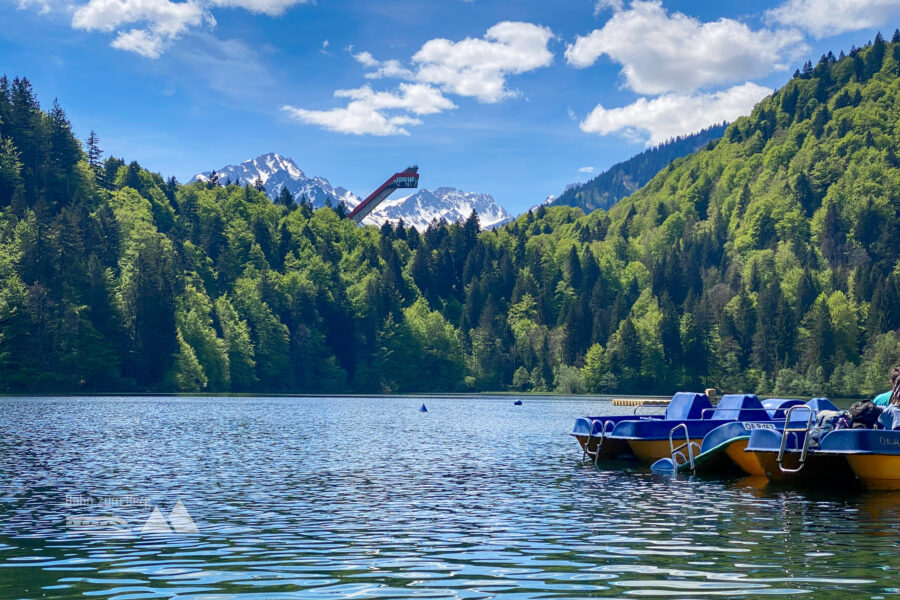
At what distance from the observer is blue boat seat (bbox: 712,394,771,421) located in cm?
4694

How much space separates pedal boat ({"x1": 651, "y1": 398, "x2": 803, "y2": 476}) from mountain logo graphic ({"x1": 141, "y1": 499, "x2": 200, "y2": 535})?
2179cm

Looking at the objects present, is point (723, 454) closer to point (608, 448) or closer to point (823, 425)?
point (823, 425)

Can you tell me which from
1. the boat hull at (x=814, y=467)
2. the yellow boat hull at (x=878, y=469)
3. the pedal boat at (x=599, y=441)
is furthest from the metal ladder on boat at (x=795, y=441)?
the pedal boat at (x=599, y=441)

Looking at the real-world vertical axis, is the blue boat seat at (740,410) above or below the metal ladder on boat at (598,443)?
above

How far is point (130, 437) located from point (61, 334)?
344 feet

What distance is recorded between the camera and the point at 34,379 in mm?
152125

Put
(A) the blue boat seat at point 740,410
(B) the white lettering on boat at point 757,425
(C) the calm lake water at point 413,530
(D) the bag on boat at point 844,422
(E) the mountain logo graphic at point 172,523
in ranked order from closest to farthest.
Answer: (C) the calm lake water at point 413,530 → (E) the mountain logo graphic at point 172,523 → (D) the bag on boat at point 844,422 → (B) the white lettering on boat at point 757,425 → (A) the blue boat seat at point 740,410

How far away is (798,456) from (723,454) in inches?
230

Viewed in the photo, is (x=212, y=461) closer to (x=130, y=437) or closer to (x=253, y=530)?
(x=130, y=437)

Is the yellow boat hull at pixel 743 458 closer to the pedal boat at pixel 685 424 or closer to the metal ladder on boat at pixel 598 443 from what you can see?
the pedal boat at pixel 685 424

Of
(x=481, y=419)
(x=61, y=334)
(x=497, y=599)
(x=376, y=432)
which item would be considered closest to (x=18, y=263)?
(x=61, y=334)

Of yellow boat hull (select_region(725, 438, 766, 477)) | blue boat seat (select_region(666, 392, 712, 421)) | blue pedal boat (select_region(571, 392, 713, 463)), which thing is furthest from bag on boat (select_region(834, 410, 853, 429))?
blue pedal boat (select_region(571, 392, 713, 463))

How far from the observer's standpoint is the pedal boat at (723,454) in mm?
42162

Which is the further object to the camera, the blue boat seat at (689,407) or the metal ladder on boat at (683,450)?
the blue boat seat at (689,407)
